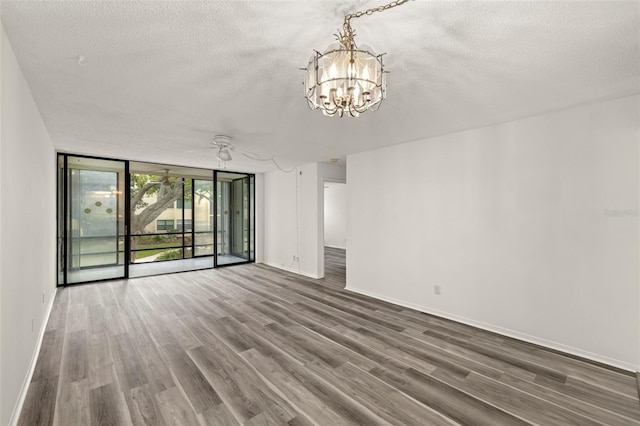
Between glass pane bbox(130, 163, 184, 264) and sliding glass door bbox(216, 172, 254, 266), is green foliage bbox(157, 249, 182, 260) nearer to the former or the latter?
glass pane bbox(130, 163, 184, 264)

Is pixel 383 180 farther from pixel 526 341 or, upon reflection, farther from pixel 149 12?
pixel 149 12

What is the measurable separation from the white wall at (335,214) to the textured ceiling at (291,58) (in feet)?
23.9

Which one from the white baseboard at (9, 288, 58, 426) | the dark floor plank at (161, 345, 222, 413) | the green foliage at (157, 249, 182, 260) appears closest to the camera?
the white baseboard at (9, 288, 58, 426)

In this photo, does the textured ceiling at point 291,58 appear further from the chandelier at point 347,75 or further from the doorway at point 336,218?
the doorway at point 336,218

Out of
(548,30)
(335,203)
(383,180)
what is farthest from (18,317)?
(335,203)

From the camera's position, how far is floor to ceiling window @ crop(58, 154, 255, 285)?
17.0 feet

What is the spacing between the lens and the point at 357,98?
141 cm

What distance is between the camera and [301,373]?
2393mm

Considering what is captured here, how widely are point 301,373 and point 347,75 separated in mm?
2317

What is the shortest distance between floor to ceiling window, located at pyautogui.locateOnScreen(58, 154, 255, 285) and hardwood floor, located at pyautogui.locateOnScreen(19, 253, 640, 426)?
71.1 inches

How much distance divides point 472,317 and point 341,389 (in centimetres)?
213

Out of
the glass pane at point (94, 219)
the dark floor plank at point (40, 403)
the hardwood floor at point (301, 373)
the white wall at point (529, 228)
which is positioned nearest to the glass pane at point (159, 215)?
the glass pane at point (94, 219)

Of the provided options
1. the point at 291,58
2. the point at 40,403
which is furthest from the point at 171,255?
the point at 291,58

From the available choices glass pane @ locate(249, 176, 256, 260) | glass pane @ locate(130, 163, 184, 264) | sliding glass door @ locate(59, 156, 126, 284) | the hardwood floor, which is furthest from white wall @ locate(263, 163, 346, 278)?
glass pane @ locate(130, 163, 184, 264)
